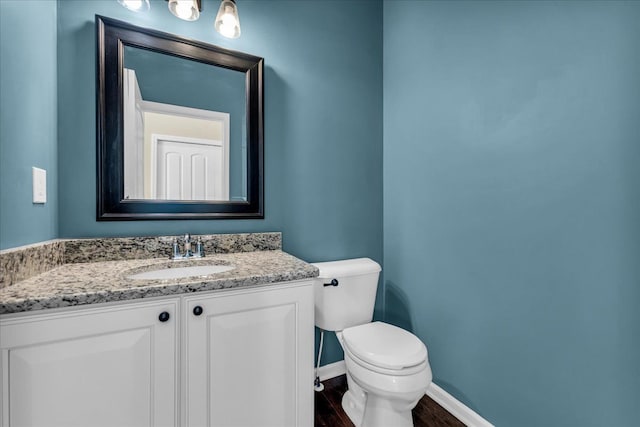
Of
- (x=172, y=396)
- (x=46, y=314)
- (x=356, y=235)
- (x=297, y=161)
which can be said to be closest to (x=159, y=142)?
(x=297, y=161)

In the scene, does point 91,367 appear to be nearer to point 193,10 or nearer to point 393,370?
point 393,370

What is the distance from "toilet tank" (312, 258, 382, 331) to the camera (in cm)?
145

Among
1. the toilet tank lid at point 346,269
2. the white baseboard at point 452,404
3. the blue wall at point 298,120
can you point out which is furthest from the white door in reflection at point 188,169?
the white baseboard at point 452,404

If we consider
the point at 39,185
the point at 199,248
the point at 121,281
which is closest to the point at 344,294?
the point at 199,248

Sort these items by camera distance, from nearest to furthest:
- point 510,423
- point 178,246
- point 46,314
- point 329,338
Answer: point 46,314 → point 510,423 → point 178,246 → point 329,338

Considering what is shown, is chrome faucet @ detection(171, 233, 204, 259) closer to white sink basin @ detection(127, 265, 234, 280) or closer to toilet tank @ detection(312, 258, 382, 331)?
white sink basin @ detection(127, 265, 234, 280)

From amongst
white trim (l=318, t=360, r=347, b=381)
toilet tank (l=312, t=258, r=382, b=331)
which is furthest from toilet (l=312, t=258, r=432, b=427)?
white trim (l=318, t=360, r=347, b=381)

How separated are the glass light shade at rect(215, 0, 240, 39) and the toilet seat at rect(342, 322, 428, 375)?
60.7 inches

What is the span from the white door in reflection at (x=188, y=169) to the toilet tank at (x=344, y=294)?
2.29 feet

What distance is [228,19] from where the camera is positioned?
1228 millimetres

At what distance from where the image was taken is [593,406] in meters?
0.97

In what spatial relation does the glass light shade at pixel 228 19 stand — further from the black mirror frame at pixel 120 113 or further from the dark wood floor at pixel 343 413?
the dark wood floor at pixel 343 413

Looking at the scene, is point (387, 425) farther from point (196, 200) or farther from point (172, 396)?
point (196, 200)

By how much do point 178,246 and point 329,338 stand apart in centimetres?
107
